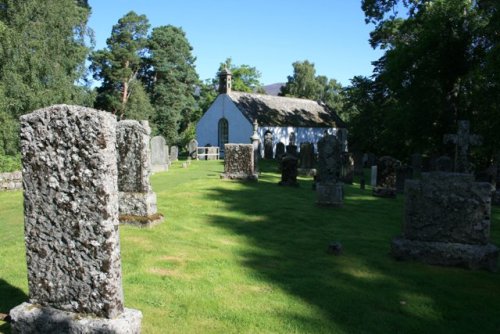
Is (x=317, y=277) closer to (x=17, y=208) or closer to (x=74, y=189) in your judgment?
(x=74, y=189)

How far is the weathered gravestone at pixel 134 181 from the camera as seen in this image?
9.11 m

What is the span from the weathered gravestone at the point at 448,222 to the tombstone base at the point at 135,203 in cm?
518

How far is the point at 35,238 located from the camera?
4.06 metres

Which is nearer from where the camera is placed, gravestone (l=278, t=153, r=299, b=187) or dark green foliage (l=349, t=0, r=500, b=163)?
gravestone (l=278, t=153, r=299, b=187)

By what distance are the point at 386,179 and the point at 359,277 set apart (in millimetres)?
9655

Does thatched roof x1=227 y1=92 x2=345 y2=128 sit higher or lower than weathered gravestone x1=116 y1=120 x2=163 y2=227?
higher

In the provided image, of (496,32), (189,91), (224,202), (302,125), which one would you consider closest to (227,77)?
(302,125)

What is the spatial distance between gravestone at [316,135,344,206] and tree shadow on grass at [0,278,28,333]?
8.68 metres

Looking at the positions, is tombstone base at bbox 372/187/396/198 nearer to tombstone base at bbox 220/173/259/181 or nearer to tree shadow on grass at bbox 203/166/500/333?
tree shadow on grass at bbox 203/166/500/333

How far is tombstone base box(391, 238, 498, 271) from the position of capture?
7.05 metres

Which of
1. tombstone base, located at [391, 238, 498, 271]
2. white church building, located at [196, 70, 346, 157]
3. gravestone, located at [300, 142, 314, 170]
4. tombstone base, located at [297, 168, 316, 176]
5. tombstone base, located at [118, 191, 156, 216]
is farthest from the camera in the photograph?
white church building, located at [196, 70, 346, 157]

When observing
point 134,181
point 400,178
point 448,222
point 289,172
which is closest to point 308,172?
point 289,172

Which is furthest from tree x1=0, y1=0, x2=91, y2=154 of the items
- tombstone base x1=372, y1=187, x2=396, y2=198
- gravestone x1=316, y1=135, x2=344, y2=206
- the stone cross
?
the stone cross

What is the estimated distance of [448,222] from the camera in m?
7.25
